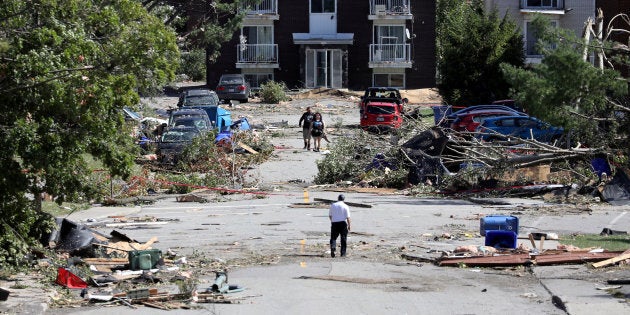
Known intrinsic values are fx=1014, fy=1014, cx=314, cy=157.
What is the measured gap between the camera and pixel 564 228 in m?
21.8

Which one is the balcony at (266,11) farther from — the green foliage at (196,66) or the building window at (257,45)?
the green foliage at (196,66)

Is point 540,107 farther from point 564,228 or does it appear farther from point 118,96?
point 118,96

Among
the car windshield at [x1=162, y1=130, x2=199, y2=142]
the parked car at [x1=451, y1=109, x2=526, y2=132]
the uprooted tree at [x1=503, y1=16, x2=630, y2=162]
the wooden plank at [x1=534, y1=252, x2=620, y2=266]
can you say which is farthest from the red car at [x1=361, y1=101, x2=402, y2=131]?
the wooden plank at [x1=534, y1=252, x2=620, y2=266]

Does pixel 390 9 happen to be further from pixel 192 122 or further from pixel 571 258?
pixel 571 258

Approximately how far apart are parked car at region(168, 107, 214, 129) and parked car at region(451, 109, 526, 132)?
8.82 meters

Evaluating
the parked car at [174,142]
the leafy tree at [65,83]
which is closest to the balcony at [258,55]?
the parked car at [174,142]

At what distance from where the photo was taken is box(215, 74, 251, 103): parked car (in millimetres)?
55750

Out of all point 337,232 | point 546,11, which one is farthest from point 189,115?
point 546,11

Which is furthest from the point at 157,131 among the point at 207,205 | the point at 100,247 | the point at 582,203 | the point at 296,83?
the point at 296,83

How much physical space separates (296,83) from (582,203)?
40151 millimetres

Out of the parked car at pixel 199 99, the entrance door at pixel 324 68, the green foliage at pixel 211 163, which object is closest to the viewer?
the green foliage at pixel 211 163

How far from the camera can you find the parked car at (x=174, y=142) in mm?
33138

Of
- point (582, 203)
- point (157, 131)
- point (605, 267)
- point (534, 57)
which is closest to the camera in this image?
point (605, 267)

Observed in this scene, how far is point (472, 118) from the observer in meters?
37.4
